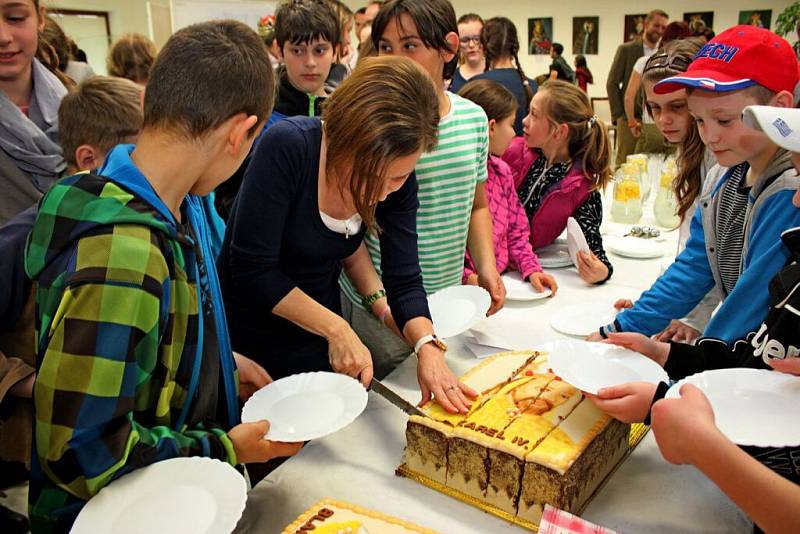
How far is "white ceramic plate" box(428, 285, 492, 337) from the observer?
5.24 feet

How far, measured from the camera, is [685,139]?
2.01 m

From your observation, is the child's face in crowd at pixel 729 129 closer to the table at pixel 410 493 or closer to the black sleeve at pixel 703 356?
the black sleeve at pixel 703 356

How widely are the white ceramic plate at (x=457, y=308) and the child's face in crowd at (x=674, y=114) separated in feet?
2.93

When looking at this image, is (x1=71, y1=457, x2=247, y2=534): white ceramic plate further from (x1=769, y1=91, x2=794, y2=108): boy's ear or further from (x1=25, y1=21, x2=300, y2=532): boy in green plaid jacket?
(x1=769, y1=91, x2=794, y2=108): boy's ear

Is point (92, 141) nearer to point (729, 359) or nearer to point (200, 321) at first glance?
point (200, 321)

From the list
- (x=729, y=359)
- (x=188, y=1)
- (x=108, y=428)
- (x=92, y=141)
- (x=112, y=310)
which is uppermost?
(x=188, y=1)

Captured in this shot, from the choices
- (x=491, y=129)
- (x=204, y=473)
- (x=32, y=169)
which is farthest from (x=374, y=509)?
(x=491, y=129)

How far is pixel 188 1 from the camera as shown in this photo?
5.17m

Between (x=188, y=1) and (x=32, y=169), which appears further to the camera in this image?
(x=188, y=1)

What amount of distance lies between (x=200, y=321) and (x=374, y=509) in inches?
17.8

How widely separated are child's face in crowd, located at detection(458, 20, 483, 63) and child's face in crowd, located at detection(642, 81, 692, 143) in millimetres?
2497

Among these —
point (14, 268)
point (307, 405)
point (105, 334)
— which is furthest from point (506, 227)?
point (105, 334)

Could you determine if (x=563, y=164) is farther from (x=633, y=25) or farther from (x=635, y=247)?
(x=633, y=25)

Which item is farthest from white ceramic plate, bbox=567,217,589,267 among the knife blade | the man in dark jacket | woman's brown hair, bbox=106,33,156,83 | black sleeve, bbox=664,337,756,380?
the man in dark jacket
